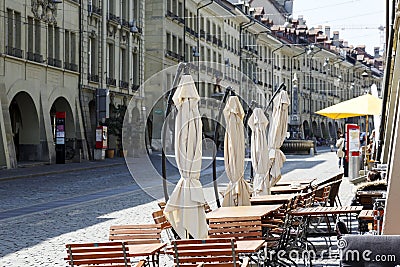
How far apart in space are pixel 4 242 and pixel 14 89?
2449cm

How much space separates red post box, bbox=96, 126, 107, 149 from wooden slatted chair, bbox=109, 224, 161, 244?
35690 millimetres

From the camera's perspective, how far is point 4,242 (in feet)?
45.1

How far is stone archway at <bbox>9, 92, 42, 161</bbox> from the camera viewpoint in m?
40.4

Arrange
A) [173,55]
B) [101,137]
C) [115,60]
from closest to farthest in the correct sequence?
[101,137]
[115,60]
[173,55]

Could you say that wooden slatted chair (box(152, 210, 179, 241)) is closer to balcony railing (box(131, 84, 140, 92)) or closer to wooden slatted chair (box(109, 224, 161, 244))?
wooden slatted chair (box(109, 224, 161, 244))

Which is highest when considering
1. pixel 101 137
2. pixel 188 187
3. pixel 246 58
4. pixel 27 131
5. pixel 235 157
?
pixel 246 58

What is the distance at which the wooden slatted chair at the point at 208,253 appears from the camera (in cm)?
793

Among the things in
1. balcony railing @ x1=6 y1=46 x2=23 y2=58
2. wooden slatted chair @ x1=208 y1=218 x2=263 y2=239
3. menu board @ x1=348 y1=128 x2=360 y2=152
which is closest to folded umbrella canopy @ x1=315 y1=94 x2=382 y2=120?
menu board @ x1=348 y1=128 x2=360 y2=152

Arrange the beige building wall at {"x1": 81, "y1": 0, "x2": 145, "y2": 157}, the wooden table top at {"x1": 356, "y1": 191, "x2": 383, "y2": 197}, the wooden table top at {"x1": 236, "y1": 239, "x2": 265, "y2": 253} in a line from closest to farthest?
the wooden table top at {"x1": 236, "y1": 239, "x2": 265, "y2": 253}
the wooden table top at {"x1": 356, "y1": 191, "x2": 383, "y2": 197}
the beige building wall at {"x1": 81, "y1": 0, "x2": 145, "y2": 157}

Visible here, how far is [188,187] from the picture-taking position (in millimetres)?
11312

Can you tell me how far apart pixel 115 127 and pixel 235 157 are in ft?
115

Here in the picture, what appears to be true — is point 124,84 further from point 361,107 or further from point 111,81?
point 361,107

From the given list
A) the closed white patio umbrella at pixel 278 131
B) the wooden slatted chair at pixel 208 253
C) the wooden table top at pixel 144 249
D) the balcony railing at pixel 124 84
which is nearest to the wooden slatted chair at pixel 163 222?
the wooden table top at pixel 144 249

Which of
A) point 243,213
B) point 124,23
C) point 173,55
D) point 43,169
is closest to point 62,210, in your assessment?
point 243,213
